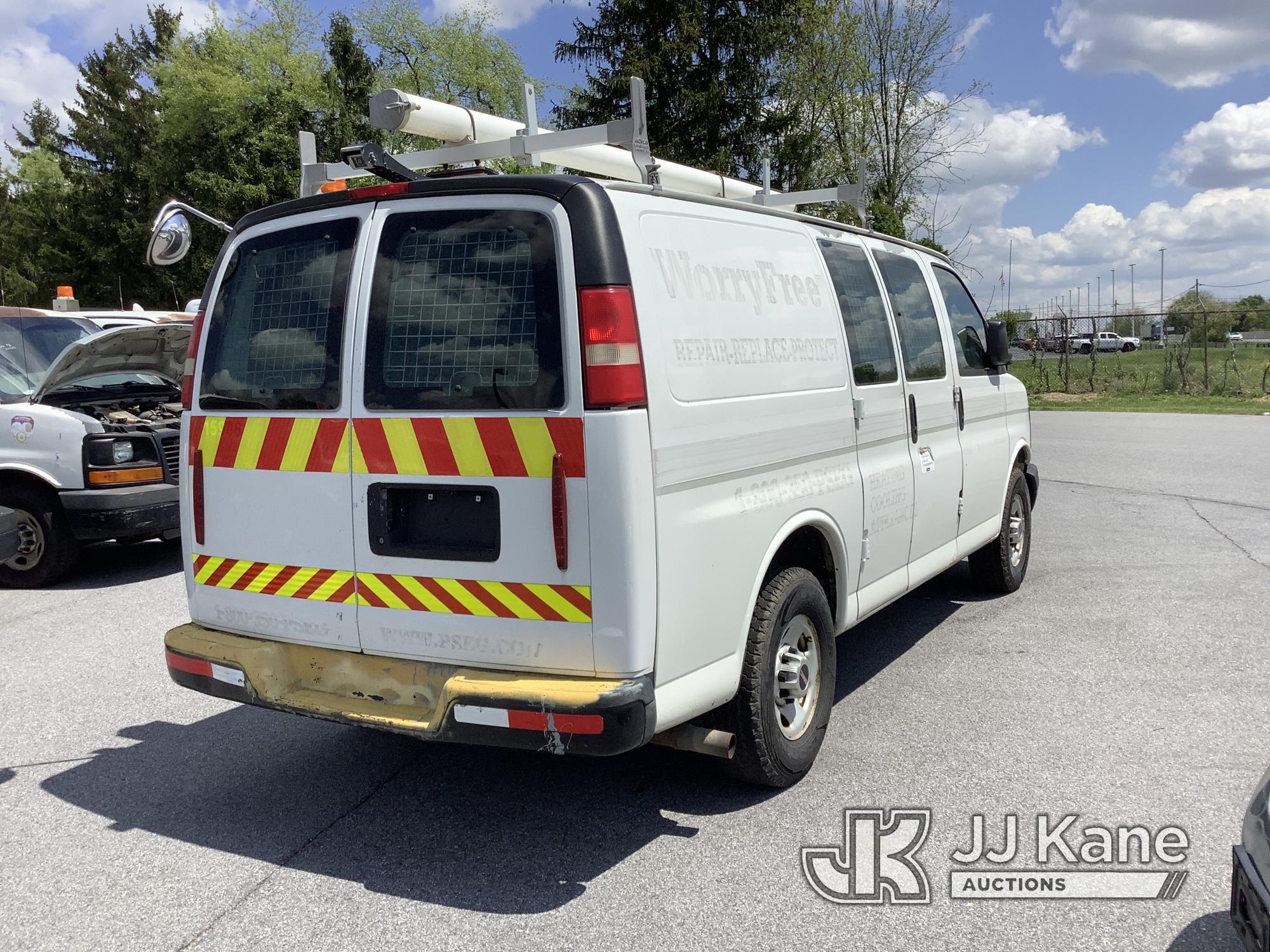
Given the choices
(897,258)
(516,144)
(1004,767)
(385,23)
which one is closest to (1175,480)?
(897,258)

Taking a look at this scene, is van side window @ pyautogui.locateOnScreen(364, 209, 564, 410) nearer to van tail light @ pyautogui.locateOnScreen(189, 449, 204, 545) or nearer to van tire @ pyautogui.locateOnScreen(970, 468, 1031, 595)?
van tail light @ pyautogui.locateOnScreen(189, 449, 204, 545)

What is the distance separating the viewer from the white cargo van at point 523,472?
3104mm

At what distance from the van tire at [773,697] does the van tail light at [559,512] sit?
895 mm

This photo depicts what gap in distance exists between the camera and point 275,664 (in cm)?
361

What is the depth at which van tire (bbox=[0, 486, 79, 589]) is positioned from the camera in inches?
300

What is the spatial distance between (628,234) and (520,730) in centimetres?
157

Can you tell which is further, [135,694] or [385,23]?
[385,23]

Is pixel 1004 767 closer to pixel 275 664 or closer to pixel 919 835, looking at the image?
pixel 919 835

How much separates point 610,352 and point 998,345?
386 cm

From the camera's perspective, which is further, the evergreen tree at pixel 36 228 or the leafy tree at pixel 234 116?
the evergreen tree at pixel 36 228

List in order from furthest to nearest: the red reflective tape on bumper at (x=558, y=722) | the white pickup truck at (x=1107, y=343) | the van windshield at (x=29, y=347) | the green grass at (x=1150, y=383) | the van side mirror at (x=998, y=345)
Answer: the white pickup truck at (x=1107, y=343) < the green grass at (x=1150, y=383) < the van windshield at (x=29, y=347) < the van side mirror at (x=998, y=345) < the red reflective tape on bumper at (x=558, y=722)

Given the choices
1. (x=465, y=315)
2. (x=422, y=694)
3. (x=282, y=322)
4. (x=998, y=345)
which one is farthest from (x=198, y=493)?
(x=998, y=345)

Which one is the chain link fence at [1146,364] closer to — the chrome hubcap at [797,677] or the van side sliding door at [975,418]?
A: the van side sliding door at [975,418]

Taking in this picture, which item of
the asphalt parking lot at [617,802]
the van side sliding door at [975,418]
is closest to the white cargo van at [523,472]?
the asphalt parking lot at [617,802]
